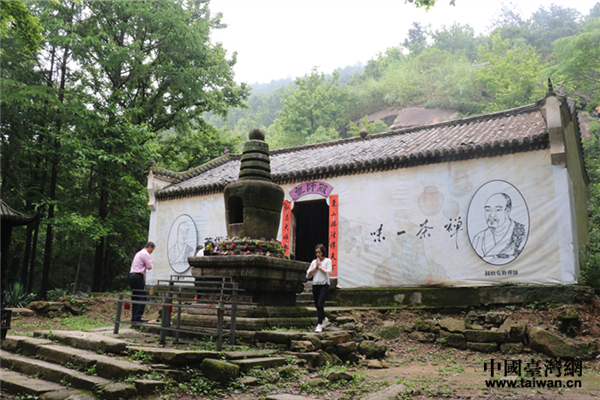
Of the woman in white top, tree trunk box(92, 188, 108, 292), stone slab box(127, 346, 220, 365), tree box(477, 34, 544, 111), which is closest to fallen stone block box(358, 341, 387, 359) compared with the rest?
the woman in white top

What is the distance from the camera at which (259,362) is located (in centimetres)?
537

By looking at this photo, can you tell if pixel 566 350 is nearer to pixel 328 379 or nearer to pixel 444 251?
pixel 444 251

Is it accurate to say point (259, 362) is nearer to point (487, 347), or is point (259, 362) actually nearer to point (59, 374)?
point (59, 374)

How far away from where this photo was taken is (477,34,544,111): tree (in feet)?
85.0

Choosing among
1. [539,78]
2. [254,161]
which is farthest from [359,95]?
[254,161]

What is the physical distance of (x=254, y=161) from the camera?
8344 mm

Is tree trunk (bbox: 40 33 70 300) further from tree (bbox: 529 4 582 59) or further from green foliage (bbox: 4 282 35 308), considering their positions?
tree (bbox: 529 4 582 59)

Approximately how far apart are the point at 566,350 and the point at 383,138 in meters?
9.71

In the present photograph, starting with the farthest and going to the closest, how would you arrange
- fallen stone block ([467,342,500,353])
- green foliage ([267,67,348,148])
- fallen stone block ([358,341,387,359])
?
green foliage ([267,67,348,148])
fallen stone block ([467,342,500,353])
fallen stone block ([358,341,387,359])

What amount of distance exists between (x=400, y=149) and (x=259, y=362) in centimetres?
864

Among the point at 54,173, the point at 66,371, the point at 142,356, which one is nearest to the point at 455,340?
the point at 142,356

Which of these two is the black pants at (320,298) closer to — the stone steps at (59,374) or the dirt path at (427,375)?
the dirt path at (427,375)

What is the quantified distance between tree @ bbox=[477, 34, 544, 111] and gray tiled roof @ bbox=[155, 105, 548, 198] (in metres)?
14.4

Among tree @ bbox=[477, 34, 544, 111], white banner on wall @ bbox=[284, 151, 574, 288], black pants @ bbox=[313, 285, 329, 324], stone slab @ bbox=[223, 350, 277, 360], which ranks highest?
tree @ bbox=[477, 34, 544, 111]
